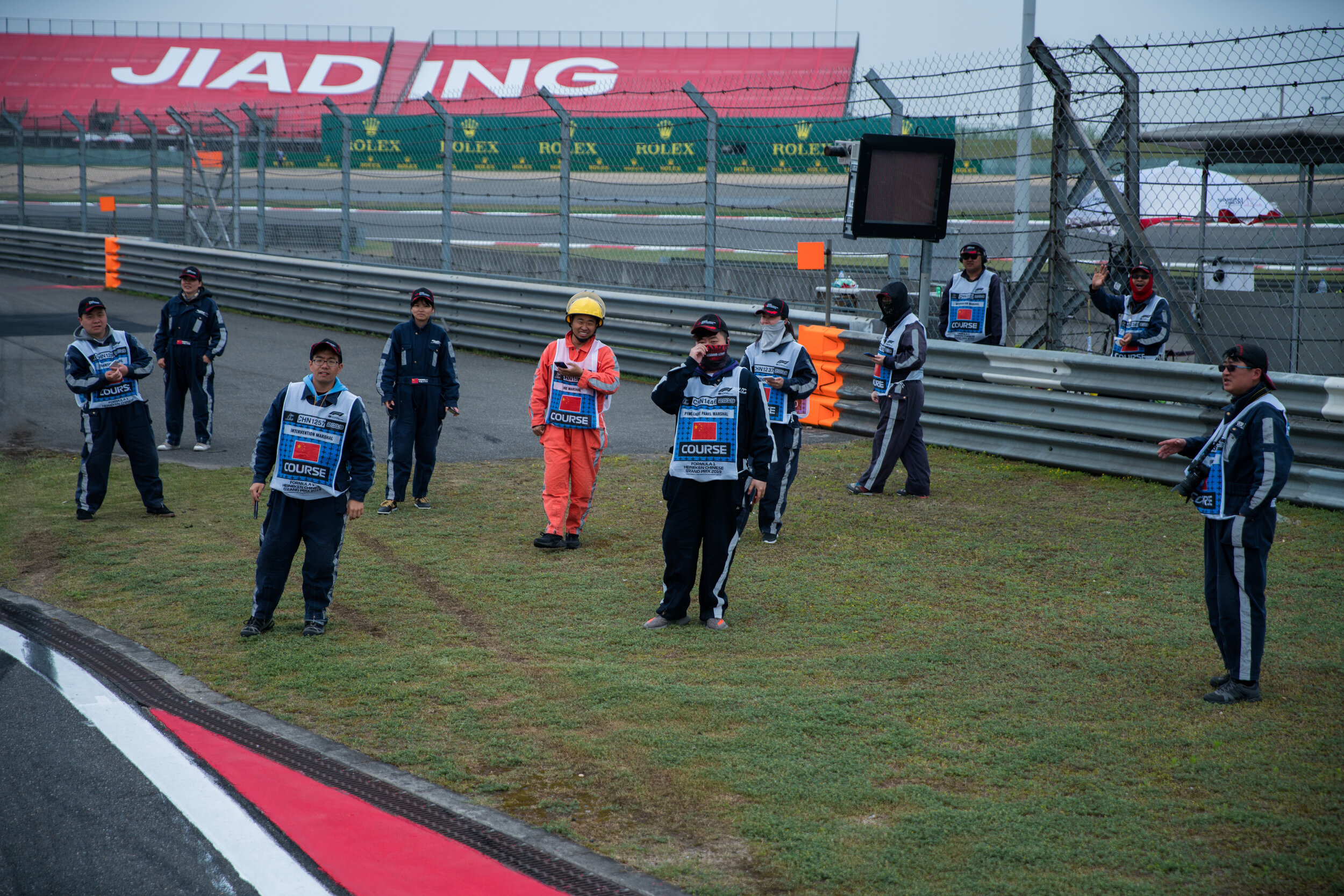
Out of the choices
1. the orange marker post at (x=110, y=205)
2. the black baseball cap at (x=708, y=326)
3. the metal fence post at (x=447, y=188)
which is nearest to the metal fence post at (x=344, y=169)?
the metal fence post at (x=447, y=188)

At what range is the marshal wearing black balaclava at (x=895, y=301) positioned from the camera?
968 cm

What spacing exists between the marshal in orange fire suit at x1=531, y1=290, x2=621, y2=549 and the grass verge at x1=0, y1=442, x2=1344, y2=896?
32 centimetres

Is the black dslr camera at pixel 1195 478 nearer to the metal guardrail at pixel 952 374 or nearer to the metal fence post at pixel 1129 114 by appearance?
the metal guardrail at pixel 952 374

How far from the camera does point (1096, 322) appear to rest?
1545 centimetres

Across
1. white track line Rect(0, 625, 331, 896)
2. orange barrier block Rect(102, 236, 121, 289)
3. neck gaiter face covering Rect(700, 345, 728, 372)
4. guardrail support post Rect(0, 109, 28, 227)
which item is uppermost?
guardrail support post Rect(0, 109, 28, 227)

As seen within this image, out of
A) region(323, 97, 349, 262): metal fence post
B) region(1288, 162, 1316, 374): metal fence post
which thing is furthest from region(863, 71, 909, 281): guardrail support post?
region(323, 97, 349, 262): metal fence post

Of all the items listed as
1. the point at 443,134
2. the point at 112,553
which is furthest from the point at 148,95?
the point at 112,553

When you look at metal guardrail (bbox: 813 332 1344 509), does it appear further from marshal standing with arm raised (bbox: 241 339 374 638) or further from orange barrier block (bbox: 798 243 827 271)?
marshal standing with arm raised (bbox: 241 339 374 638)

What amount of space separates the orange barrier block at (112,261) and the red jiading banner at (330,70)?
24148 millimetres

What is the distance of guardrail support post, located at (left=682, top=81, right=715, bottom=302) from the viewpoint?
1338 cm

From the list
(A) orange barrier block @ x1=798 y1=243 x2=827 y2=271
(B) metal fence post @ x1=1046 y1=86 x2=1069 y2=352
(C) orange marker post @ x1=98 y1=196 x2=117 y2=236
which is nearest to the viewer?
(B) metal fence post @ x1=1046 y1=86 x2=1069 y2=352

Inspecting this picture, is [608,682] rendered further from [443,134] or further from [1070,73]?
[443,134]

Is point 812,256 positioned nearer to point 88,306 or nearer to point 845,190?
point 845,190

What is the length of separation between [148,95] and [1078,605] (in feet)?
170
